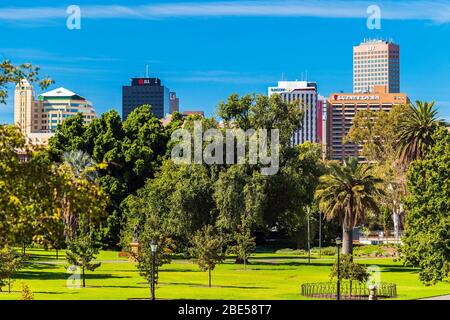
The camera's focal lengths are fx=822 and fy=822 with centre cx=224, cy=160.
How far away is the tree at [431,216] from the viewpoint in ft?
160

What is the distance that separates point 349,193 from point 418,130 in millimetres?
19882

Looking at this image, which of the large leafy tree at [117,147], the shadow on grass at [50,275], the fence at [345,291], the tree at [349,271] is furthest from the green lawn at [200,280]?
the large leafy tree at [117,147]

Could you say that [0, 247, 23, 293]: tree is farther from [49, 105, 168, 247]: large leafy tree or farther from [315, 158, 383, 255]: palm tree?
[49, 105, 168, 247]: large leafy tree

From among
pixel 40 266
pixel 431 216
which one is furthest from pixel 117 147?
pixel 431 216

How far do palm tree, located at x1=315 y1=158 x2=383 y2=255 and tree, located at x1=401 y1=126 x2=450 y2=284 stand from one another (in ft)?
32.1

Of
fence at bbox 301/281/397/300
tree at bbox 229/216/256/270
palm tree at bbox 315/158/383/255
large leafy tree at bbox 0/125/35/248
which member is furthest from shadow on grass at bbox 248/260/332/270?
large leafy tree at bbox 0/125/35/248

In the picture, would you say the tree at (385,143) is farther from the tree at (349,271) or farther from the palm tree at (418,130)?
the tree at (349,271)

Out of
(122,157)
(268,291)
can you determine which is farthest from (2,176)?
(122,157)

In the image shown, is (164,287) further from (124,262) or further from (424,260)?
(124,262)

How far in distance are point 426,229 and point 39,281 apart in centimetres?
2563

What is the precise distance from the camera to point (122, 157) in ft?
307

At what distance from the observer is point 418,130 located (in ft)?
271

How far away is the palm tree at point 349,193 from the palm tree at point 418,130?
16.9 metres
